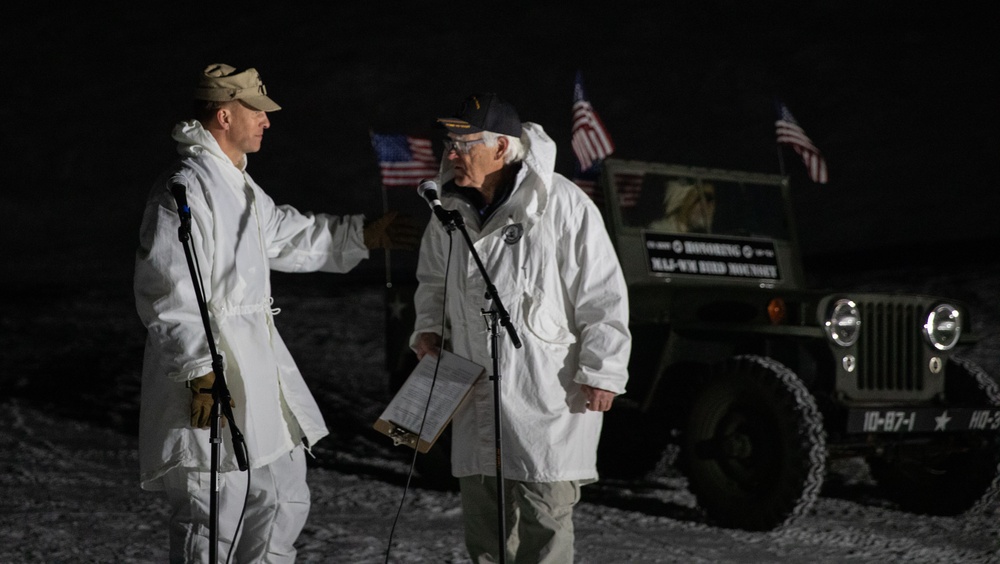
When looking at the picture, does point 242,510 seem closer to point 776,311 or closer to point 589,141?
point 776,311

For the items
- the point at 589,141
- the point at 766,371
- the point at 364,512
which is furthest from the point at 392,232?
the point at 589,141

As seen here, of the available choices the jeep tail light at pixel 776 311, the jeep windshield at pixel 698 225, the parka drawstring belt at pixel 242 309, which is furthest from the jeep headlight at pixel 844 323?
the parka drawstring belt at pixel 242 309

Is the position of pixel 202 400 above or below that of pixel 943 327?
above

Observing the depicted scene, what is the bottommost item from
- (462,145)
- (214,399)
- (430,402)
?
(430,402)

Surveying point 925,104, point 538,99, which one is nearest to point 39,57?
point 538,99

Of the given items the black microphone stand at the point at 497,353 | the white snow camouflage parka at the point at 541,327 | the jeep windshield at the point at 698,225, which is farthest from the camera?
the jeep windshield at the point at 698,225

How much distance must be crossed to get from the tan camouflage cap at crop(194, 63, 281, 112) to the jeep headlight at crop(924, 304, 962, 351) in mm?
3875

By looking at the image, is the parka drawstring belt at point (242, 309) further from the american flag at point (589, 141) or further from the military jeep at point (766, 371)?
the american flag at point (589, 141)

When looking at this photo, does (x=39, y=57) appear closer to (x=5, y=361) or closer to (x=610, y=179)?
(x=5, y=361)

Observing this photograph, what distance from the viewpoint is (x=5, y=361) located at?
44.5 ft

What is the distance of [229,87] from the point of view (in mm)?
3492

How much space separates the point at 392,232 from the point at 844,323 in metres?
2.77

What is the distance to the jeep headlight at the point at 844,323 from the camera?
5770 millimetres

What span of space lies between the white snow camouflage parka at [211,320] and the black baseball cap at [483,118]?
640 mm
